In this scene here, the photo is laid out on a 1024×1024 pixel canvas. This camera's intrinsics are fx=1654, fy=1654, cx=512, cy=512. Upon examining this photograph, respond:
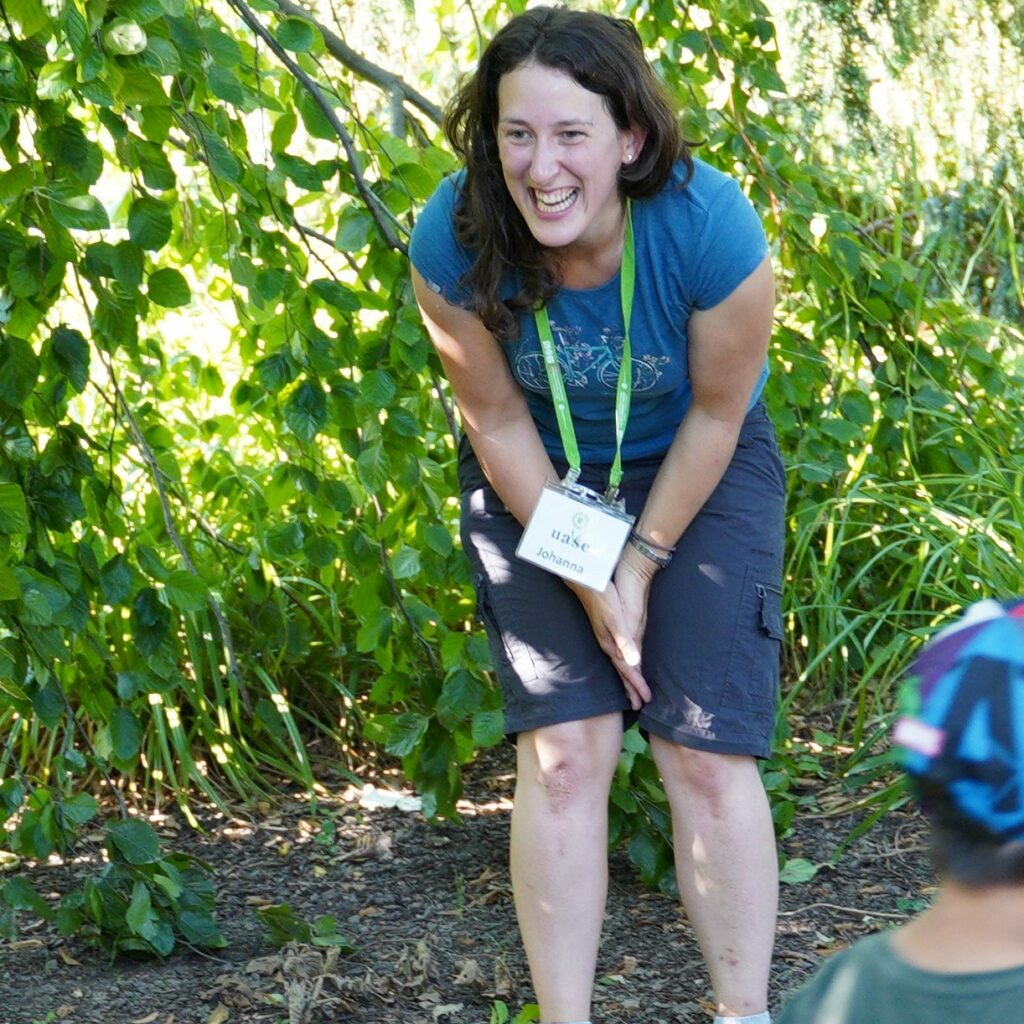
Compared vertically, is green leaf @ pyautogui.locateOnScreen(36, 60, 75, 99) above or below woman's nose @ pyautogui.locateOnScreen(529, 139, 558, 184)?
above

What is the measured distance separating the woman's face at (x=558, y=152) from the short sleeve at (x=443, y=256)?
13 centimetres

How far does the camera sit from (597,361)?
2.40 meters

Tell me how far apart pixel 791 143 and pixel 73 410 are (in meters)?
2.07

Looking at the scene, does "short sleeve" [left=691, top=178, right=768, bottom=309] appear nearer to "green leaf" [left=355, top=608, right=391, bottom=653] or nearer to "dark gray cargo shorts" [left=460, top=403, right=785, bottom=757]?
"dark gray cargo shorts" [left=460, top=403, right=785, bottom=757]

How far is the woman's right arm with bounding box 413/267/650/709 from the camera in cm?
242

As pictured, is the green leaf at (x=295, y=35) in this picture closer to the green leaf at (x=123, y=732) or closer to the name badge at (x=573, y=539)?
the name badge at (x=573, y=539)

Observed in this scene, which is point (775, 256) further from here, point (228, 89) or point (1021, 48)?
point (228, 89)

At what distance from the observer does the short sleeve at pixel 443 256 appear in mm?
2410

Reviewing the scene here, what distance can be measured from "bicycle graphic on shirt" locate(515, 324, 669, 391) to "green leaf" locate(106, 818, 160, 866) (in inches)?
42.3

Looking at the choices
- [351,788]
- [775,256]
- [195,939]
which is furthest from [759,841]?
[775,256]

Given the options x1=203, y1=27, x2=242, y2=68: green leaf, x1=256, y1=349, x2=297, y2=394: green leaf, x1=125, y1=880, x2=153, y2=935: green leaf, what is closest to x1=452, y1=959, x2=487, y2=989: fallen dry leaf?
x1=125, y1=880, x2=153, y2=935: green leaf

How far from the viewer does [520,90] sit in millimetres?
2311

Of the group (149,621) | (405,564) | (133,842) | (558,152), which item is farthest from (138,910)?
(558,152)

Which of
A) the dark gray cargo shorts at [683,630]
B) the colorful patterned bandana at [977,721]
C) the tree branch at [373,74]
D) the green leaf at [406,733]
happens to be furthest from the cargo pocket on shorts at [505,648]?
the colorful patterned bandana at [977,721]
